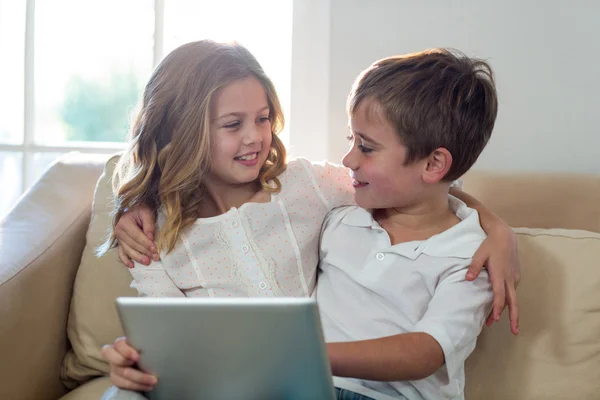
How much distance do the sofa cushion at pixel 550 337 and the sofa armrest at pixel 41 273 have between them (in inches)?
33.2

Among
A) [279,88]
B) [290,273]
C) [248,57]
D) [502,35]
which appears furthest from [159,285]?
[502,35]

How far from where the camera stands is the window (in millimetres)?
2211

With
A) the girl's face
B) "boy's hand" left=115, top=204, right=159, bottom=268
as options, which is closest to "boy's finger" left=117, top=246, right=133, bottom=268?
"boy's hand" left=115, top=204, right=159, bottom=268

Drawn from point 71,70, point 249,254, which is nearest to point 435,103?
point 249,254

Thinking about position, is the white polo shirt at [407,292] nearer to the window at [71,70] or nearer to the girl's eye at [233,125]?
the girl's eye at [233,125]

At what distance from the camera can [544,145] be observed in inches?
70.6

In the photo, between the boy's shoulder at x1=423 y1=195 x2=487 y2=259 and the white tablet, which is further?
the boy's shoulder at x1=423 y1=195 x2=487 y2=259

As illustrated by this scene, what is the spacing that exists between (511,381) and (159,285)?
694mm

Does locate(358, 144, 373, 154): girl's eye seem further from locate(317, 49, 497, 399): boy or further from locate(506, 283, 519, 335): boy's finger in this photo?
locate(506, 283, 519, 335): boy's finger

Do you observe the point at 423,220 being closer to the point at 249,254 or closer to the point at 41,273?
the point at 249,254

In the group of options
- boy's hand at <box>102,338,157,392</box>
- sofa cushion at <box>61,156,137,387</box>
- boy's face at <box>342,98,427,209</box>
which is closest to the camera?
boy's hand at <box>102,338,157,392</box>

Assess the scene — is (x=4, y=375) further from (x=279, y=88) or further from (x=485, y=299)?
(x=279, y=88)

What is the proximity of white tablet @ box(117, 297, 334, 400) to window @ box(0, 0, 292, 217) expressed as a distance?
1420mm

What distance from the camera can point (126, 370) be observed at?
97cm
